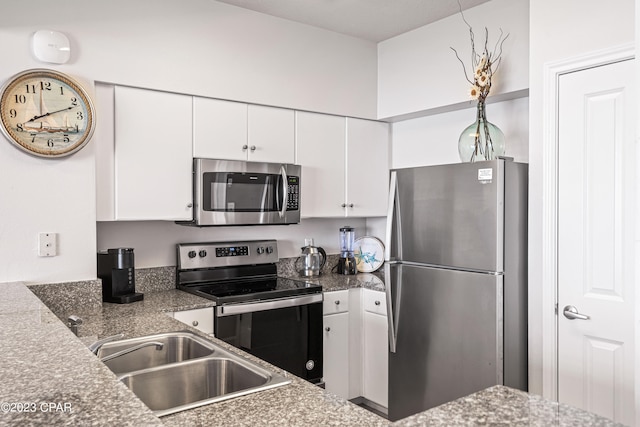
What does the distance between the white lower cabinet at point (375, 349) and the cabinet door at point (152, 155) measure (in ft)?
4.17

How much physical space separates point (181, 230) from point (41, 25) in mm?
1326

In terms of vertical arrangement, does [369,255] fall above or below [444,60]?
below

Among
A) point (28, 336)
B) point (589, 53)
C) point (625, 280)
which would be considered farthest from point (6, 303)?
point (589, 53)

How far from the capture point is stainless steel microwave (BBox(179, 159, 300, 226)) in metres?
2.86

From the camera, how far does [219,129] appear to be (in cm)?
297

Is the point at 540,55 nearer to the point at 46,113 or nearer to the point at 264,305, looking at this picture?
the point at 264,305

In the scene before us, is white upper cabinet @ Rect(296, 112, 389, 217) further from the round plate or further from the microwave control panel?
the round plate

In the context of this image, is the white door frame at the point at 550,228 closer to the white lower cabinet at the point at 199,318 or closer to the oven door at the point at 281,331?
the oven door at the point at 281,331

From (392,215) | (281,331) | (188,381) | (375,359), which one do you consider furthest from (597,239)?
(188,381)

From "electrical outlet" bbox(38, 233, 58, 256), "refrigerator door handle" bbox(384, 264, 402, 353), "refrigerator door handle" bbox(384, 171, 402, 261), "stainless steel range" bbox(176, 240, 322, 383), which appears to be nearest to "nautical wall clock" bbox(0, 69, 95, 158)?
"electrical outlet" bbox(38, 233, 58, 256)

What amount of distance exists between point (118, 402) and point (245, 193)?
223cm

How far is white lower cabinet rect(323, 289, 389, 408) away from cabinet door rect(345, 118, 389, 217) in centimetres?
69

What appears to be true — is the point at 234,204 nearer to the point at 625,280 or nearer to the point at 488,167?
the point at 488,167

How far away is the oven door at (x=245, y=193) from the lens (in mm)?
2859
